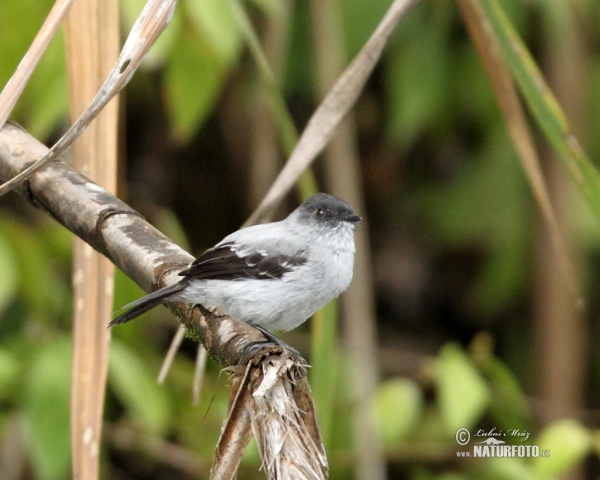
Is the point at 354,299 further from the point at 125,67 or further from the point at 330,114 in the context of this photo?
the point at 125,67

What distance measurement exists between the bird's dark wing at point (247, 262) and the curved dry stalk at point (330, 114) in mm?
444

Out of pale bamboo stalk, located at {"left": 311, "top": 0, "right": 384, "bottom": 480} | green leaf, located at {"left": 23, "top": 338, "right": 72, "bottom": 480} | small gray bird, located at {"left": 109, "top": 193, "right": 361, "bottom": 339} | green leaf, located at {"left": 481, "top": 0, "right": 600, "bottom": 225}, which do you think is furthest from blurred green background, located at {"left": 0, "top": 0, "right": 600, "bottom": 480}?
green leaf, located at {"left": 481, "top": 0, "right": 600, "bottom": 225}

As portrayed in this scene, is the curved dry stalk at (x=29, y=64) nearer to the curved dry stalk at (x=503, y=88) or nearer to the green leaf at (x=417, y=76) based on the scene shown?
the curved dry stalk at (x=503, y=88)

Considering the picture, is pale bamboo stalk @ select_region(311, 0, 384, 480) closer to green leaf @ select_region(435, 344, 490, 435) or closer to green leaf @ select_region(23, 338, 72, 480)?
green leaf @ select_region(435, 344, 490, 435)

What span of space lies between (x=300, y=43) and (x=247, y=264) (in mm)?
1893

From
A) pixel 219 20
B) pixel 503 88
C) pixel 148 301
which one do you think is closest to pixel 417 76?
pixel 503 88

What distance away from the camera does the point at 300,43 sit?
4.13m

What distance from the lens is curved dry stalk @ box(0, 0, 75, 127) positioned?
57.8 inches

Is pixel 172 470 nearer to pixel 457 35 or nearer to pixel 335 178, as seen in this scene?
pixel 335 178

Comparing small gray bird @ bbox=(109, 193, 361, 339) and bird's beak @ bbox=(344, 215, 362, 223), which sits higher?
bird's beak @ bbox=(344, 215, 362, 223)

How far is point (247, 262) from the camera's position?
266 centimetres

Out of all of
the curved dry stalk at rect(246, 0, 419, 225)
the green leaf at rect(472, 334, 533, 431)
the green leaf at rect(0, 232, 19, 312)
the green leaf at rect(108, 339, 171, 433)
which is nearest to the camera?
the curved dry stalk at rect(246, 0, 419, 225)

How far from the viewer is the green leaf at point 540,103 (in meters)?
1.92

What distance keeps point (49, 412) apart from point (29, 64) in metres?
1.30
